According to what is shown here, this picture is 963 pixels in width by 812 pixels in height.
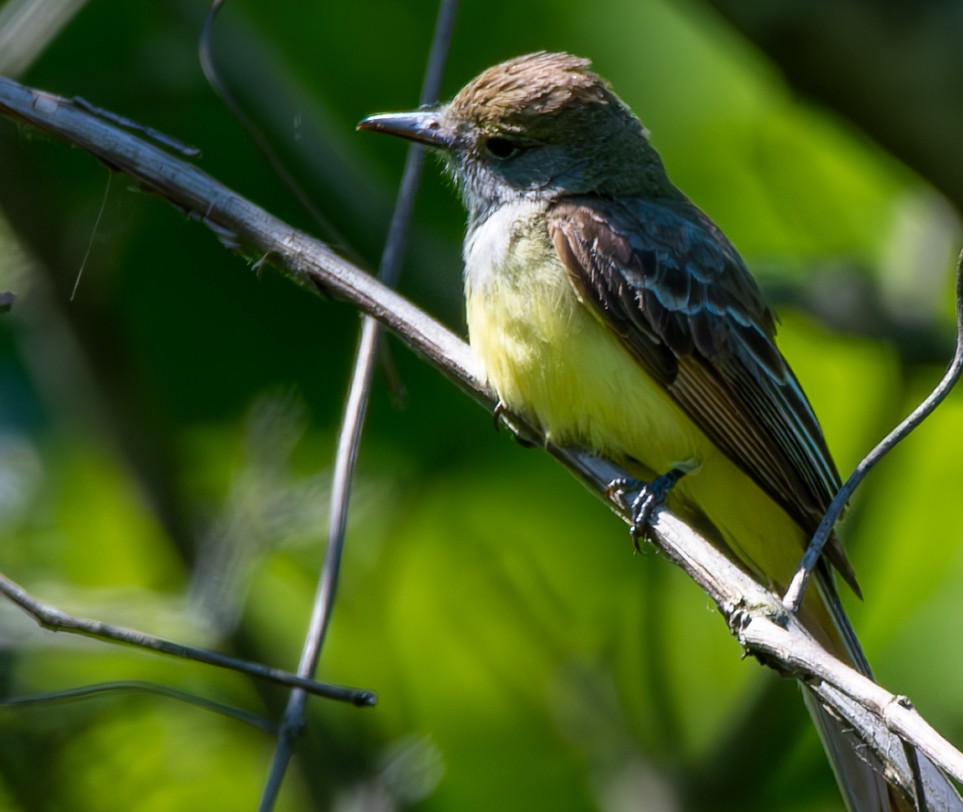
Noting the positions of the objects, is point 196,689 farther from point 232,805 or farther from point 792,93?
point 792,93

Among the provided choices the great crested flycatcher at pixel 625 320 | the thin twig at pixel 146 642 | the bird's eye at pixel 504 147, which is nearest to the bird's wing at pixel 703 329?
the great crested flycatcher at pixel 625 320

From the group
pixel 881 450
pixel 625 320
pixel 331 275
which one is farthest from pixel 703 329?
pixel 881 450

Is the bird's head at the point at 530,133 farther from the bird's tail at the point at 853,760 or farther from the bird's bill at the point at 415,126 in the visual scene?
the bird's tail at the point at 853,760

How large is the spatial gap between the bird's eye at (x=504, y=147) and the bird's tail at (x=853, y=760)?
1.86m

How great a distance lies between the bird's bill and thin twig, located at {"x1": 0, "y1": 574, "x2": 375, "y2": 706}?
7.53 ft

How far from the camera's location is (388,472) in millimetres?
6418

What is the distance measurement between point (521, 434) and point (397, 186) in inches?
110

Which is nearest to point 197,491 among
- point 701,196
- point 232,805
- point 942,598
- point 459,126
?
point 232,805

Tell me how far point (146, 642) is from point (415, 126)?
2516 millimetres

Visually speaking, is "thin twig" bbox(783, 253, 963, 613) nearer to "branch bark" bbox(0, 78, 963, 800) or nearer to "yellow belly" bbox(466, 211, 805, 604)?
"branch bark" bbox(0, 78, 963, 800)

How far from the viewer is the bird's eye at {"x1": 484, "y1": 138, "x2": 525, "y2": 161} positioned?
5328 mm

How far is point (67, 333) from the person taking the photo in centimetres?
593

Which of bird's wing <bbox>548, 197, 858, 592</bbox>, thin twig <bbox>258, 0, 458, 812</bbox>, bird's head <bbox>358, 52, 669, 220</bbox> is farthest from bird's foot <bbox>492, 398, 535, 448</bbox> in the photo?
bird's head <bbox>358, 52, 669, 220</bbox>

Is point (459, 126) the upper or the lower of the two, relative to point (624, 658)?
upper
